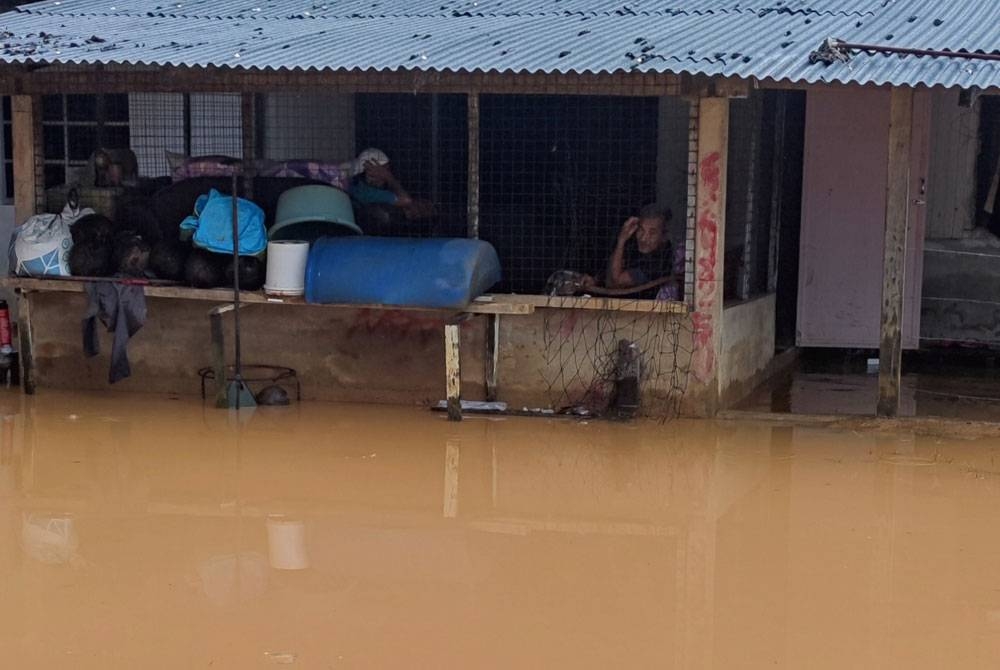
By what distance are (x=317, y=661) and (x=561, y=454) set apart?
11.9 feet

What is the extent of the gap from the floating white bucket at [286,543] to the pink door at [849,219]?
599 cm

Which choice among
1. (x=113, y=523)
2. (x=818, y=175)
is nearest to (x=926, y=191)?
(x=818, y=175)

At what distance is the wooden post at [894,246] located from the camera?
875 centimetres

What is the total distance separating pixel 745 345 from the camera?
10.2 m

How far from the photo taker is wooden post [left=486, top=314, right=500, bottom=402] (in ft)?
31.2

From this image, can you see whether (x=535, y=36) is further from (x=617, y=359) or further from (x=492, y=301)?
(x=617, y=359)

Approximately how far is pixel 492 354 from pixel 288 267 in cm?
153

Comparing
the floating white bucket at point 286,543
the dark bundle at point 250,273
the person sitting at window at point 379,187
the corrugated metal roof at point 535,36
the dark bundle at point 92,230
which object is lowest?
the floating white bucket at point 286,543

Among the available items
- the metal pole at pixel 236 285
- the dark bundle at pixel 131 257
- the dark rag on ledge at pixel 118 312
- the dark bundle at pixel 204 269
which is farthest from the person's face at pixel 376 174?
the dark rag on ledge at pixel 118 312

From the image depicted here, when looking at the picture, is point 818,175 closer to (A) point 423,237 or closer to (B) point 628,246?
(B) point 628,246

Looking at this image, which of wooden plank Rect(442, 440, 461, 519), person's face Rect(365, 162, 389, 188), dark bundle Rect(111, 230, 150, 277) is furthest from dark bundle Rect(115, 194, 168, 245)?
wooden plank Rect(442, 440, 461, 519)

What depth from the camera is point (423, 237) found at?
33.0ft

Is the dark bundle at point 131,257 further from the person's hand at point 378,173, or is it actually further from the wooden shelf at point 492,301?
the person's hand at point 378,173

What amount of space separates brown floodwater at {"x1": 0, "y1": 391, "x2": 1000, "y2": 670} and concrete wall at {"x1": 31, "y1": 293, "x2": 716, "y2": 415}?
31 centimetres
